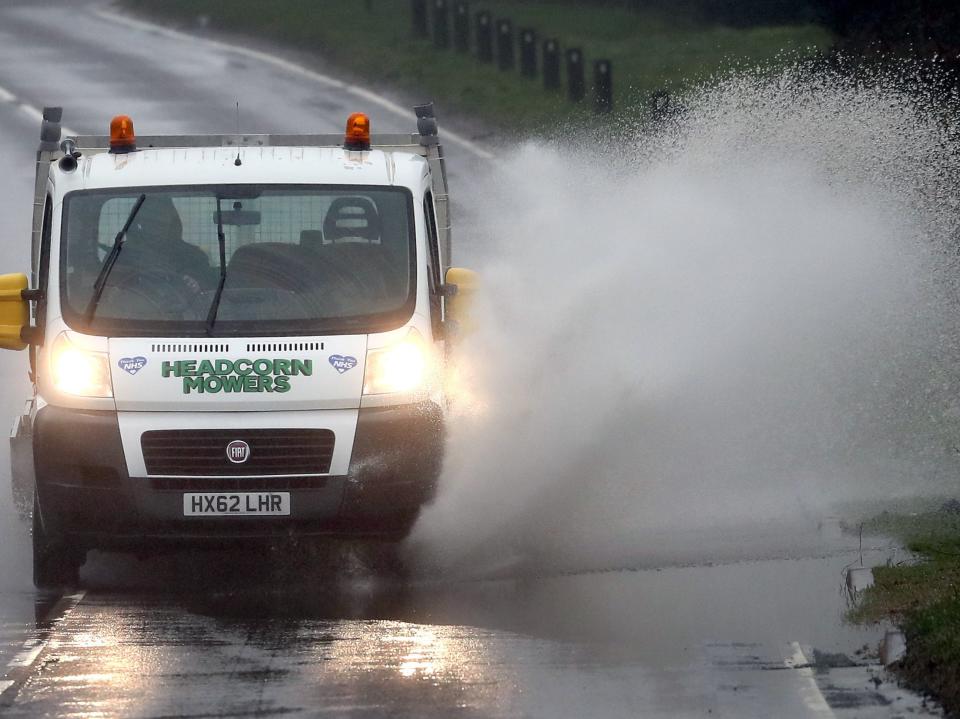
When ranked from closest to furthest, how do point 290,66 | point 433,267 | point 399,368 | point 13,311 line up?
point 399,368 < point 13,311 < point 433,267 < point 290,66

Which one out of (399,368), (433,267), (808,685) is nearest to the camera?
(808,685)

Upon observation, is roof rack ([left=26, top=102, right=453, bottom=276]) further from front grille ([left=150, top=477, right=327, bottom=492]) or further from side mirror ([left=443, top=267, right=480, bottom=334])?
front grille ([left=150, top=477, right=327, bottom=492])

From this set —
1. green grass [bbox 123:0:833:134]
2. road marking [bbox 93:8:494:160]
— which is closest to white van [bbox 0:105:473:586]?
road marking [bbox 93:8:494:160]

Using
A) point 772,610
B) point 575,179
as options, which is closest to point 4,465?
point 772,610

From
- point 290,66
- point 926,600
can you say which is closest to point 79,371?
point 926,600

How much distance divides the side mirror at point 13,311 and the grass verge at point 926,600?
4089 millimetres

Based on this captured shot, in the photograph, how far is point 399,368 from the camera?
927 centimetres

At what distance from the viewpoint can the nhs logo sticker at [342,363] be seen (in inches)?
360

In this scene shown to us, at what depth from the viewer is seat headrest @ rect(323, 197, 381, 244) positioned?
31.9ft

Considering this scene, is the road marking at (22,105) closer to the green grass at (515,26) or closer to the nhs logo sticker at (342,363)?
the green grass at (515,26)

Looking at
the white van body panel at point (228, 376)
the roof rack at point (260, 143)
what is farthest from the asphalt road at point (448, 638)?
the roof rack at point (260, 143)

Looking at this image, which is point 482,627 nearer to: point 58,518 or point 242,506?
point 242,506

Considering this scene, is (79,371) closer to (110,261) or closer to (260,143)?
(110,261)

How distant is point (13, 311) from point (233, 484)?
1401 millimetres
